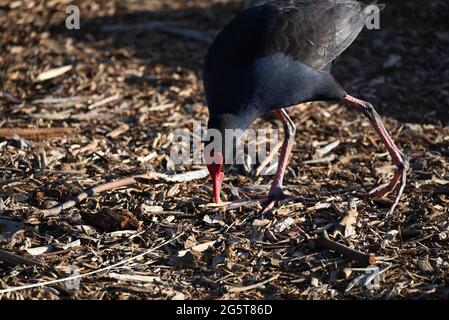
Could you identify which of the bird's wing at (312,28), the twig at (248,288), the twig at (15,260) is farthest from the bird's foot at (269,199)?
the twig at (15,260)

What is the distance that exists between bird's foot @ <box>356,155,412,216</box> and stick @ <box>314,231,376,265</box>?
798mm

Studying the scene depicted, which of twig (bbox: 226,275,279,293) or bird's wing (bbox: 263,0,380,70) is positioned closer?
twig (bbox: 226,275,279,293)

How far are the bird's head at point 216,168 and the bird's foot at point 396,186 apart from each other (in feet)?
3.70

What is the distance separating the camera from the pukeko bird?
5.62 m

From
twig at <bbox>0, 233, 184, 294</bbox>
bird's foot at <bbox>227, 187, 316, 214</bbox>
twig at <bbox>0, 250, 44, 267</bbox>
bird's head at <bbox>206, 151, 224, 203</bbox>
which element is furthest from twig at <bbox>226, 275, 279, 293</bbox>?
twig at <bbox>0, 250, 44, 267</bbox>

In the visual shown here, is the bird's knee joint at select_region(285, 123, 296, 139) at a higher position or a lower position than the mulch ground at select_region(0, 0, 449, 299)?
higher

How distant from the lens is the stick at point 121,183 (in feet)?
18.2

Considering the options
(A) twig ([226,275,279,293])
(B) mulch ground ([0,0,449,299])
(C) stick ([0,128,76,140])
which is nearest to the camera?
(A) twig ([226,275,279,293])

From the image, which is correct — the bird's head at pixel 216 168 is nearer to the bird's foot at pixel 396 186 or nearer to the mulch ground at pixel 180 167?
the mulch ground at pixel 180 167

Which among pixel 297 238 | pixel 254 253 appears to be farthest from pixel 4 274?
pixel 297 238

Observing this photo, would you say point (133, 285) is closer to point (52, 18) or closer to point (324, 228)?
point (324, 228)

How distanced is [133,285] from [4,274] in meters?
0.83

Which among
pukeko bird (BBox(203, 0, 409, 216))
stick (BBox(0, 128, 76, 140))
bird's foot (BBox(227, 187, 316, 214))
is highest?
pukeko bird (BBox(203, 0, 409, 216))

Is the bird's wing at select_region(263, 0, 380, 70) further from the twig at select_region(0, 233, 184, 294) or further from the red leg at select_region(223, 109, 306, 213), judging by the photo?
the twig at select_region(0, 233, 184, 294)
